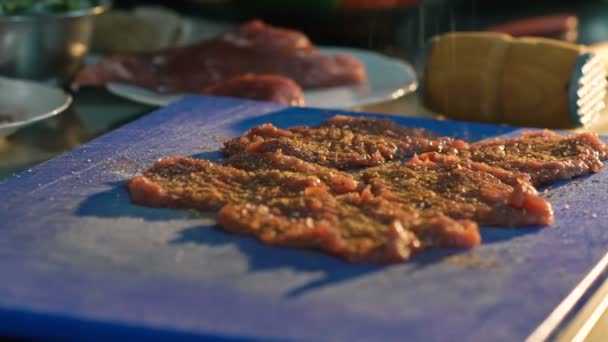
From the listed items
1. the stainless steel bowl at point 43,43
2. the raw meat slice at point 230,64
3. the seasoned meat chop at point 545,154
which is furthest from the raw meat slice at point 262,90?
the seasoned meat chop at point 545,154

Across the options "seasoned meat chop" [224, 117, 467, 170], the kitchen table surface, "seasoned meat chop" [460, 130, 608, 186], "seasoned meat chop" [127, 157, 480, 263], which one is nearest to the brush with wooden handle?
the kitchen table surface

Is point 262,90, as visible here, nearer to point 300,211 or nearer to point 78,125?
point 78,125

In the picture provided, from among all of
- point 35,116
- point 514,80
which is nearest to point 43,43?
point 35,116

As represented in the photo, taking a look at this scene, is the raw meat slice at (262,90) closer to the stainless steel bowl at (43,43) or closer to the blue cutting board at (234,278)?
the stainless steel bowl at (43,43)

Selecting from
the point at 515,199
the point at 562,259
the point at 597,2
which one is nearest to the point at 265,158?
the point at 515,199

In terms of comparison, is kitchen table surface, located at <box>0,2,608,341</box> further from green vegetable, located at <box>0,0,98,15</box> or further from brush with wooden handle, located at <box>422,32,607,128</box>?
green vegetable, located at <box>0,0,98,15</box>

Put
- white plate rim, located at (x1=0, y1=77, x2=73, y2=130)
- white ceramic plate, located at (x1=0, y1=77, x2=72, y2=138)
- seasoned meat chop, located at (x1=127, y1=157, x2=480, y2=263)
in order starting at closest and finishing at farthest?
1. seasoned meat chop, located at (x1=127, y1=157, x2=480, y2=263)
2. white plate rim, located at (x1=0, y1=77, x2=73, y2=130)
3. white ceramic plate, located at (x1=0, y1=77, x2=72, y2=138)

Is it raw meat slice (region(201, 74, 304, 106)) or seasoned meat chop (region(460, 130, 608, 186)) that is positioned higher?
seasoned meat chop (region(460, 130, 608, 186))
